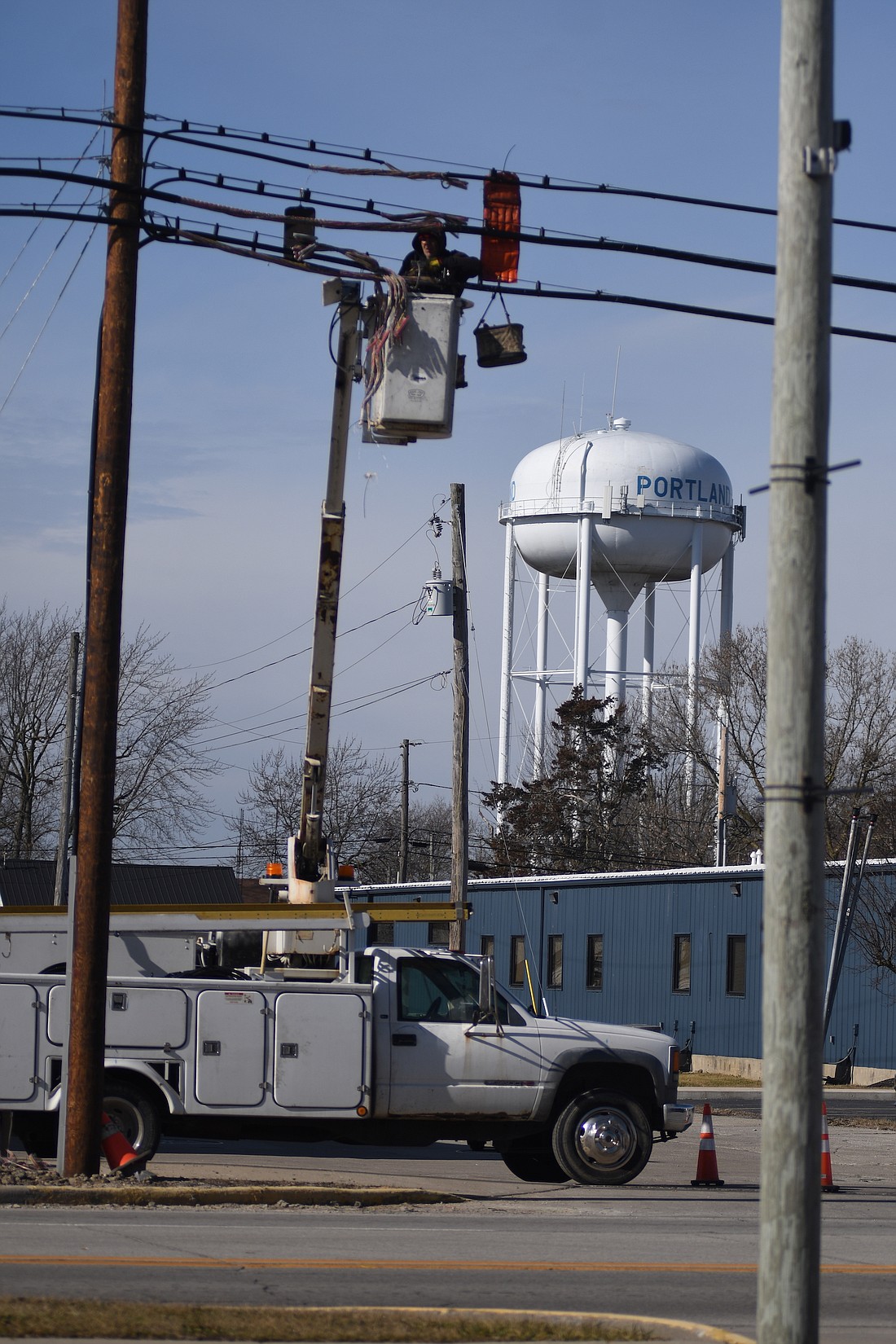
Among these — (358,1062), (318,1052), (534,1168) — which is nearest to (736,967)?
(534,1168)

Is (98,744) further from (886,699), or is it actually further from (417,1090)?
(886,699)

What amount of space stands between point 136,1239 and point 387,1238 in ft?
5.64

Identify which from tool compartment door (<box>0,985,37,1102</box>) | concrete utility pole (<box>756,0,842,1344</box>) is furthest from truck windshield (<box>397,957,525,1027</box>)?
concrete utility pole (<box>756,0,842,1344</box>)

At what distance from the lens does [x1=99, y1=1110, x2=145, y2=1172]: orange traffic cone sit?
13602 mm

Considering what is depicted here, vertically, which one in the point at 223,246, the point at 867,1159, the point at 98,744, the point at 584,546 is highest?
the point at 584,546

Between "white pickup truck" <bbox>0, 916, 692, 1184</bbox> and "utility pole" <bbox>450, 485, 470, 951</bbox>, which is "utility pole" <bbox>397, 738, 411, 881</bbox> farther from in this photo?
"white pickup truck" <bbox>0, 916, 692, 1184</bbox>

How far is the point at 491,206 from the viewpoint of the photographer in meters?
14.5

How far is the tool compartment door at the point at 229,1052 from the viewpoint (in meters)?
14.1

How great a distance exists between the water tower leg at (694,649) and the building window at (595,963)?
1292cm

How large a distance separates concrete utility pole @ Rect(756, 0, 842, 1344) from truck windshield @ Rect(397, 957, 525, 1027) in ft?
28.9

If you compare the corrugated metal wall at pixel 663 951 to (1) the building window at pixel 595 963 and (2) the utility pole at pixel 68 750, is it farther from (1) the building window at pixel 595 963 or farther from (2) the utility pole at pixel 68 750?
(2) the utility pole at pixel 68 750

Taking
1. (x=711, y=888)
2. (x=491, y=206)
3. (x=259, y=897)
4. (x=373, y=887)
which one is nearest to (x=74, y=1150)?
(x=491, y=206)

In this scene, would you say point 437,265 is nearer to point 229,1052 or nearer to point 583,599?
point 229,1052

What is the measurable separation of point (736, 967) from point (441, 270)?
90.8 ft
